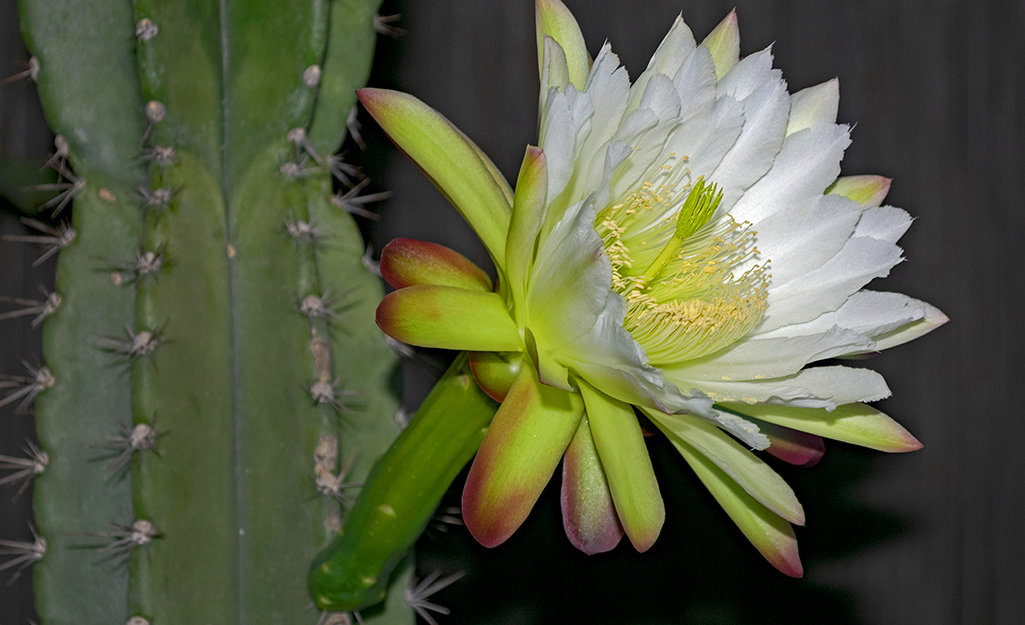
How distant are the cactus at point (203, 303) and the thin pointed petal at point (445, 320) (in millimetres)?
172

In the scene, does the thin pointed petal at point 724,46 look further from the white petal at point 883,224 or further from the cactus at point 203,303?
the cactus at point 203,303

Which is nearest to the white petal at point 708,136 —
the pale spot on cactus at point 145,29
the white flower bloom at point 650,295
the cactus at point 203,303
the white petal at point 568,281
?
the white flower bloom at point 650,295

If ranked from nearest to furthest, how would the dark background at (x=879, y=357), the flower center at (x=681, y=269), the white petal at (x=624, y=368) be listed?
the white petal at (x=624, y=368) < the flower center at (x=681, y=269) < the dark background at (x=879, y=357)

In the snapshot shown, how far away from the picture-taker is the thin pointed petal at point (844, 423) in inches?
17.5

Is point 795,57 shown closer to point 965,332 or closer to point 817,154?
point 965,332

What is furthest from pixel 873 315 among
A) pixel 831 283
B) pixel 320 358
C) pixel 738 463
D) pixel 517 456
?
pixel 320 358

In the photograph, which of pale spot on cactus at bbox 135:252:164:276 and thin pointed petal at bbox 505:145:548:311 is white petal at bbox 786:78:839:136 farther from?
pale spot on cactus at bbox 135:252:164:276

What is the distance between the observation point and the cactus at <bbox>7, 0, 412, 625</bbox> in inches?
21.3

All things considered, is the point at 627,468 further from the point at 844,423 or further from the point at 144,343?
the point at 144,343

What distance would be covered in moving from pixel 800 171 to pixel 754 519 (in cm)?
22

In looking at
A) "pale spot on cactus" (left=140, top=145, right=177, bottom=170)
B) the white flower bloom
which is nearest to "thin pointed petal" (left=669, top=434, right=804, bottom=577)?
the white flower bloom

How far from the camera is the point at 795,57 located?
0.91 meters

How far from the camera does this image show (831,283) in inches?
18.4

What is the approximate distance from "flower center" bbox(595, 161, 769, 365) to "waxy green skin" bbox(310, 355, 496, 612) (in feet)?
0.40
